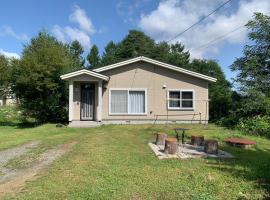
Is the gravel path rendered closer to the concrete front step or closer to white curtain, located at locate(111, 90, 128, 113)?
the concrete front step

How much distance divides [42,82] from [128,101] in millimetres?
5262

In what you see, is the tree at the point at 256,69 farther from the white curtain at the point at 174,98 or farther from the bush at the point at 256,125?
the white curtain at the point at 174,98

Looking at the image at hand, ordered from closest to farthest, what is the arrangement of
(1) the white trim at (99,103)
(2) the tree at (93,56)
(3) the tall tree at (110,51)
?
(1) the white trim at (99,103)
(3) the tall tree at (110,51)
(2) the tree at (93,56)

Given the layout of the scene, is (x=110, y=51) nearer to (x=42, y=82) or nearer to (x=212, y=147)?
(x=42, y=82)

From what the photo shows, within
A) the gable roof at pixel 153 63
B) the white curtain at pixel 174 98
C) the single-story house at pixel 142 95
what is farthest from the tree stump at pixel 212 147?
the gable roof at pixel 153 63

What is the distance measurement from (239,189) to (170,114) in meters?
12.6

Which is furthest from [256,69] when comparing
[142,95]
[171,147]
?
[171,147]

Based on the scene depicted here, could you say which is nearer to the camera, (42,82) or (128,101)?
(128,101)

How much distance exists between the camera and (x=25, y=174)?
6.93m

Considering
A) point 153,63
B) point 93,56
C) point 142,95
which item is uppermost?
point 93,56

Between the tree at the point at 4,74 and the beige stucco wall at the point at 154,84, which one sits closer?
the beige stucco wall at the point at 154,84

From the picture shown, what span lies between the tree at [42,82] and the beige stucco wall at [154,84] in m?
3.27

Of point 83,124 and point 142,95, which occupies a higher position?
point 142,95

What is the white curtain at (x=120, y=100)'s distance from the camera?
1788cm
